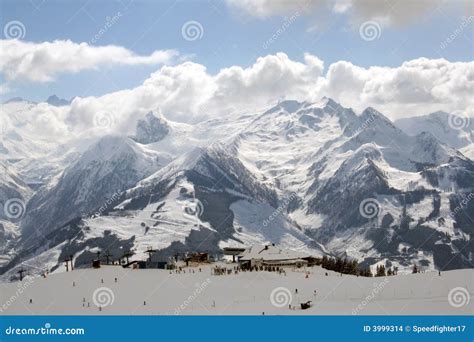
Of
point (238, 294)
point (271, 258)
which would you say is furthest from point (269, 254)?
point (238, 294)

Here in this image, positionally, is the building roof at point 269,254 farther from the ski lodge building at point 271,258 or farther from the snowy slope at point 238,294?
the snowy slope at point 238,294

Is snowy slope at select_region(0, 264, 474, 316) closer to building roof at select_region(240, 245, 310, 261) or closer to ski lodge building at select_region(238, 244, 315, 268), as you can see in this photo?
ski lodge building at select_region(238, 244, 315, 268)

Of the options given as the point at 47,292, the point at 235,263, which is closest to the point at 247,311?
the point at 47,292

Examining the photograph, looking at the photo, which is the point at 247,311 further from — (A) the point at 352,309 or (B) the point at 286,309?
(A) the point at 352,309

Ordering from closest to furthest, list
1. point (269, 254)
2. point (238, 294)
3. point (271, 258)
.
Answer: point (238, 294), point (271, 258), point (269, 254)

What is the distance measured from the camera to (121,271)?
136750mm

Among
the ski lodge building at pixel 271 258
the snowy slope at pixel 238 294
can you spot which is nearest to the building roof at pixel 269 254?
the ski lodge building at pixel 271 258

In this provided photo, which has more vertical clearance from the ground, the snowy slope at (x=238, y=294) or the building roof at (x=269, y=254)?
the building roof at (x=269, y=254)

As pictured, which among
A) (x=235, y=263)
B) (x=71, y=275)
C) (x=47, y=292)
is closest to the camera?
(x=47, y=292)

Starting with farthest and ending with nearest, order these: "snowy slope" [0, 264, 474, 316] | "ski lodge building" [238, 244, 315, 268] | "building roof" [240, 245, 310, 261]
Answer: "building roof" [240, 245, 310, 261]
"ski lodge building" [238, 244, 315, 268]
"snowy slope" [0, 264, 474, 316]

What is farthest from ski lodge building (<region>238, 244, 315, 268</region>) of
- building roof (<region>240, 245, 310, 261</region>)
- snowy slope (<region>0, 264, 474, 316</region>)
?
snowy slope (<region>0, 264, 474, 316</region>)

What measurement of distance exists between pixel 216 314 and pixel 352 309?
15235 mm

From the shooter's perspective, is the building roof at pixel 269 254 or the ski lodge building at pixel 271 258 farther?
the building roof at pixel 269 254

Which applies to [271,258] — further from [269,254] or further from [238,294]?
[238,294]
